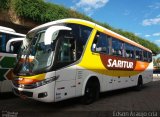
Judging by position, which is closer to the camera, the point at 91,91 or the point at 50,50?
the point at 50,50

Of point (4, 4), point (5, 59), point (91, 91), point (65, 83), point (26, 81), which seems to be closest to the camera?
point (26, 81)

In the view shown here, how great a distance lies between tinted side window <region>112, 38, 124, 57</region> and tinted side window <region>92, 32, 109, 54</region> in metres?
0.90

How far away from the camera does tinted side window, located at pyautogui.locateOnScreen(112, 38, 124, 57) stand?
13.2 m

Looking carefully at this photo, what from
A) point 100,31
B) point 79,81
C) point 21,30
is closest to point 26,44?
point 79,81

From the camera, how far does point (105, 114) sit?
8.91m

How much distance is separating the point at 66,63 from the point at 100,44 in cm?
285

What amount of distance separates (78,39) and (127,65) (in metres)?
5.71

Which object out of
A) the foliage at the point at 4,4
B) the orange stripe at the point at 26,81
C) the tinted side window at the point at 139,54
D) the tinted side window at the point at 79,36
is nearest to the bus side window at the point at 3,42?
the orange stripe at the point at 26,81

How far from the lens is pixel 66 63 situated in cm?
920

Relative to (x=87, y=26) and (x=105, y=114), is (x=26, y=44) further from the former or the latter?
(x=105, y=114)

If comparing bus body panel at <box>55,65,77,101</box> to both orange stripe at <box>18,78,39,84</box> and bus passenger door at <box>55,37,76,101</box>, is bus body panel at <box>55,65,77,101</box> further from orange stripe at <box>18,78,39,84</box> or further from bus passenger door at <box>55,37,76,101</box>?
orange stripe at <box>18,78,39,84</box>

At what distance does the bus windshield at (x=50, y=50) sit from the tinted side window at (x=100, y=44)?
106cm

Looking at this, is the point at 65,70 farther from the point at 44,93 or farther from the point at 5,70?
the point at 5,70

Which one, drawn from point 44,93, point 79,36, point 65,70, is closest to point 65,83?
point 65,70
